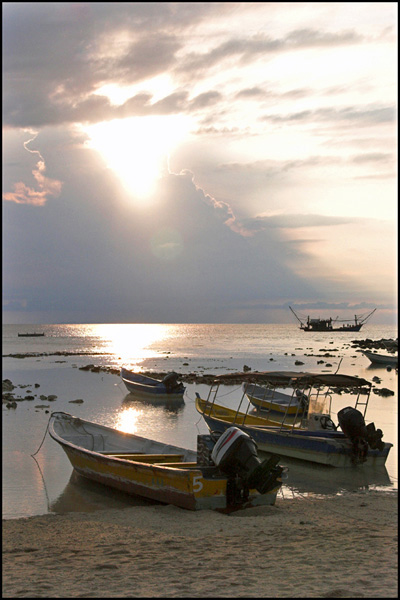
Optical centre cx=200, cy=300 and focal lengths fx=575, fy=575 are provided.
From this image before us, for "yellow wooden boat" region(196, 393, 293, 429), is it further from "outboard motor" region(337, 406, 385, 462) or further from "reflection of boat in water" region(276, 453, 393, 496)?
"outboard motor" region(337, 406, 385, 462)

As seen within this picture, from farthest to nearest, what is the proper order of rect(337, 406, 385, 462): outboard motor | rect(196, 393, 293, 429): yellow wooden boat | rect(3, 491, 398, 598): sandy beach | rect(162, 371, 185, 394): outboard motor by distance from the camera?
rect(162, 371, 185, 394): outboard motor, rect(196, 393, 293, 429): yellow wooden boat, rect(337, 406, 385, 462): outboard motor, rect(3, 491, 398, 598): sandy beach

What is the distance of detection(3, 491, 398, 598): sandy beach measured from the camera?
24.3 ft

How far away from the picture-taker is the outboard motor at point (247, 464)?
12484mm

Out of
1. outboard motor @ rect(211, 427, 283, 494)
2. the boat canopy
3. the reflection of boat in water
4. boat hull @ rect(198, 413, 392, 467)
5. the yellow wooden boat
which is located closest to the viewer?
outboard motor @ rect(211, 427, 283, 494)

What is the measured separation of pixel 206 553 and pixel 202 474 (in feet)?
11.2

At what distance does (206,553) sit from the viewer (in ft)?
30.3

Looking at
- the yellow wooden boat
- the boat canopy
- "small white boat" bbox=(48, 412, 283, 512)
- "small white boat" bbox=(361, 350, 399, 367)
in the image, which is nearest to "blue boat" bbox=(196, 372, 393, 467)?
the boat canopy

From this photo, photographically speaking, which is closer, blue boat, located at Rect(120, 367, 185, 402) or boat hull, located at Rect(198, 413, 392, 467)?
boat hull, located at Rect(198, 413, 392, 467)

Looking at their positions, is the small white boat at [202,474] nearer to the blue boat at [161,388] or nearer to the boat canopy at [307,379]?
the boat canopy at [307,379]

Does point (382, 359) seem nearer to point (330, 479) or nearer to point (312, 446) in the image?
point (312, 446)

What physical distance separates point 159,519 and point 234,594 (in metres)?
5.28

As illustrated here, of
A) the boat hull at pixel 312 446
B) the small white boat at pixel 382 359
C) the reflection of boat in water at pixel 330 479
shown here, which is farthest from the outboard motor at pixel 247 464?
the small white boat at pixel 382 359

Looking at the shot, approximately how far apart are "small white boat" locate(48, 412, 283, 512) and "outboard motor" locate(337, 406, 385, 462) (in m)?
5.50

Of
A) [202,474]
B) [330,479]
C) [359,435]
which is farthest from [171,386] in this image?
[202,474]
